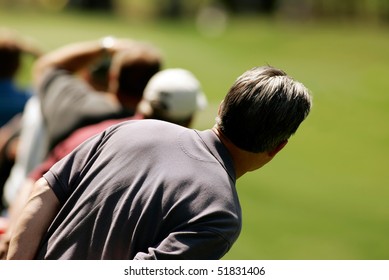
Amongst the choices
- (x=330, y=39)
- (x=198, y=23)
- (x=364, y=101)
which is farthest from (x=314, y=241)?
(x=198, y=23)

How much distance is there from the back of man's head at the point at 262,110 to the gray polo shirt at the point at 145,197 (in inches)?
3.3

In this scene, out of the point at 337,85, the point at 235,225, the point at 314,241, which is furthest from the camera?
the point at 337,85

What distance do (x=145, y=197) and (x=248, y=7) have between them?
111ft

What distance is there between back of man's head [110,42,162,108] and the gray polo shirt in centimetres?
168

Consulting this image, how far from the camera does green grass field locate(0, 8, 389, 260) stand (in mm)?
7648

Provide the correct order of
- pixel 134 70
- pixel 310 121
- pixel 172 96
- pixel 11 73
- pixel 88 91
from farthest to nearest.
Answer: pixel 310 121, pixel 11 73, pixel 88 91, pixel 134 70, pixel 172 96

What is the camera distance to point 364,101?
1587cm

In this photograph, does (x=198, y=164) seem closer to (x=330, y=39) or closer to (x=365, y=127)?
(x=365, y=127)

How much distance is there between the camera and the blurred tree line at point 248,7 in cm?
3284

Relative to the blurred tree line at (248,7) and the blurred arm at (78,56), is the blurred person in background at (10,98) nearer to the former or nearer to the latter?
the blurred arm at (78,56)

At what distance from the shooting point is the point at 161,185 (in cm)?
257

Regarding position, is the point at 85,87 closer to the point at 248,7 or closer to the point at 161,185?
the point at 161,185

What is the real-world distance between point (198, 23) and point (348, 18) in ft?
20.7

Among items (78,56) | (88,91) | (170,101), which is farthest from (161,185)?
(78,56)
